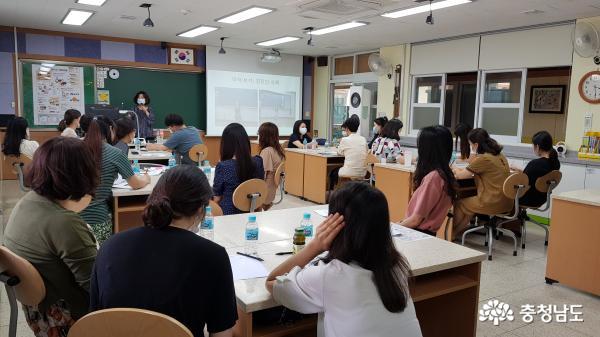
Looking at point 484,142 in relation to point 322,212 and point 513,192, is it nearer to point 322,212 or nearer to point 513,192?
point 513,192

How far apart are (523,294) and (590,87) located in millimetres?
3611

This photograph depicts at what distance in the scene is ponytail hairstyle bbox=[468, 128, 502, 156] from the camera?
4.20m

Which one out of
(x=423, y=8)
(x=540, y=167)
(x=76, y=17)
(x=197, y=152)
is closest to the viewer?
(x=540, y=167)

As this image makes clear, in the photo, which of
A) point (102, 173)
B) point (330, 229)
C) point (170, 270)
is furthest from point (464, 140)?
point (170, 270)

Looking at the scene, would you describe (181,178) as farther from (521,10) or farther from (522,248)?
(521,10)

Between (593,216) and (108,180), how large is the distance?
3.44 m

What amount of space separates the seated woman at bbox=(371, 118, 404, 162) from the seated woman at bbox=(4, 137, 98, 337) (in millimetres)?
4284

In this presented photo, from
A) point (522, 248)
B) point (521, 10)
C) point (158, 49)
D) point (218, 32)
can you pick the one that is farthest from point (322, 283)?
point (158, 49)

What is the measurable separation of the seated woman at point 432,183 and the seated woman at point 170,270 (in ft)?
5.32

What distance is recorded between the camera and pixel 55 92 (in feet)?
26.6

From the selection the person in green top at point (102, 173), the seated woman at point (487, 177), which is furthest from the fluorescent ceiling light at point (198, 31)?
the seated woman at point (487, 177)

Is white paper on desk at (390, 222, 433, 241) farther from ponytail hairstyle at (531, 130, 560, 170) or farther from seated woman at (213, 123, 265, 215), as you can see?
ponytail hairstyle at (531, 130, 560, 170)

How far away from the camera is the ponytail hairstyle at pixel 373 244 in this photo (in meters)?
1.33

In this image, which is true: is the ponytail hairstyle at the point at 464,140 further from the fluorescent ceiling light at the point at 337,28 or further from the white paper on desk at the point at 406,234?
the white paper on desk at the point at 406,234
